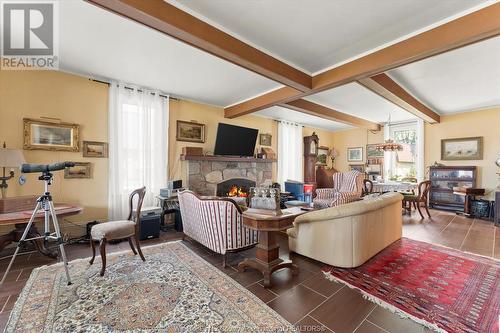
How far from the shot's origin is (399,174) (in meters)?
7.04

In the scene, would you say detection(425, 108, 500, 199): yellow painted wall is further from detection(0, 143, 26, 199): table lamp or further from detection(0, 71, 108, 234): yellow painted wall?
detection(0, 143, 26, 199): table lamp

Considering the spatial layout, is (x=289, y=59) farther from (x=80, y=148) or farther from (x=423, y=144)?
(x=423, y=144)

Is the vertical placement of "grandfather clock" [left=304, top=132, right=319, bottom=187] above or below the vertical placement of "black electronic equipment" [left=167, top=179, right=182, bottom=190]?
above

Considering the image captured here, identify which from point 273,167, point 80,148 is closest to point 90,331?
point 80,148

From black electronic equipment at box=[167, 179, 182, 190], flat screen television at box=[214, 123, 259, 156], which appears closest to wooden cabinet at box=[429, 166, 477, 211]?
flat screen television at box=[214, 123, 259, 156]

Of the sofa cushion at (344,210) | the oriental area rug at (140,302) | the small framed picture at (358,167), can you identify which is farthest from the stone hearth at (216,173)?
the small framed picture at (358,167)

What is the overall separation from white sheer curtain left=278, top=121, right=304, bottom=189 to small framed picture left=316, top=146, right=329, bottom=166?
3.79ft

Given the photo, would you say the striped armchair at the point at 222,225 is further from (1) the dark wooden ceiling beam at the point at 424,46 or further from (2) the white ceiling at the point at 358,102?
(2) the white ceiling at the point at 358,102

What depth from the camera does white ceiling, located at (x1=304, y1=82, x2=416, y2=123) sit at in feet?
14.1

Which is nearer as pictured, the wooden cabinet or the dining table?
the dining table

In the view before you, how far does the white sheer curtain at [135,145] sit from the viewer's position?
385 cm

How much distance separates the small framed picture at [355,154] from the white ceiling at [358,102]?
63.5 inches

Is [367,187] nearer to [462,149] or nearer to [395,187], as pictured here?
[395,187]

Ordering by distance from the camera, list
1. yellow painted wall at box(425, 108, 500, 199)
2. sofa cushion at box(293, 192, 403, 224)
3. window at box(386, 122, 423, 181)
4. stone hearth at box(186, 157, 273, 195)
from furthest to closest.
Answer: window at box(386, 122, 423, 181) < yellow painted wall at box(425, 108, 500, 199) < stone hearth at box(186, 157, 273, 195) < sofa cushion at box(293, 192, 403, 224)
